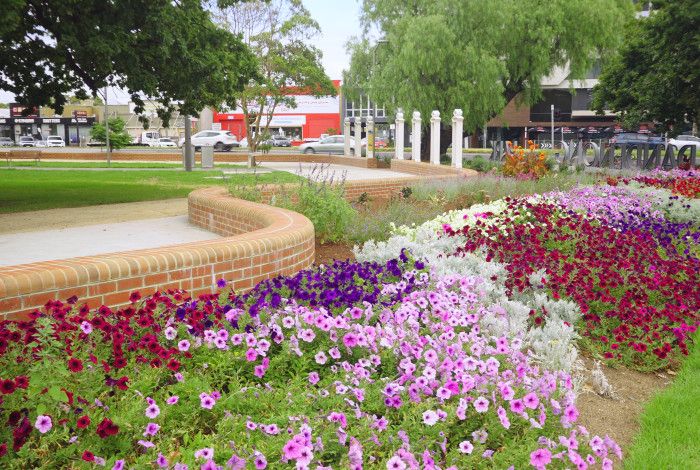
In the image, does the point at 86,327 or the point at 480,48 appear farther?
the point at 480,48

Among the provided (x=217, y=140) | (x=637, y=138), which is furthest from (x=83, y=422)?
(x=217, y=140)

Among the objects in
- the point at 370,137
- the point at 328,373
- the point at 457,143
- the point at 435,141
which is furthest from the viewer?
the point at 370,137

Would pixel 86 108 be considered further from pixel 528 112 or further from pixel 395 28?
pixel 395 28

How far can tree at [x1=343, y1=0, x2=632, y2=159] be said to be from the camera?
27000 mm

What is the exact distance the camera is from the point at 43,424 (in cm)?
244

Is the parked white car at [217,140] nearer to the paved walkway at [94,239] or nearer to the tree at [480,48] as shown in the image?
the tree at [480,48]

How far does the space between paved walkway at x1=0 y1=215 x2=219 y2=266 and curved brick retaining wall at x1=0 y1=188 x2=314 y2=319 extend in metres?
1.58

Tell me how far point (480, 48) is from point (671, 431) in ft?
83.9

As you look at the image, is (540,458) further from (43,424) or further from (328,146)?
(328,146)

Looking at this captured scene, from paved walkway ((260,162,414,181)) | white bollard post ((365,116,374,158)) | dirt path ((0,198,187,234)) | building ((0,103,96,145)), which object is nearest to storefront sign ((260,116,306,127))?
building ((0,103,96,145))

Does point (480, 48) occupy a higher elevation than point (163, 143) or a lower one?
higher

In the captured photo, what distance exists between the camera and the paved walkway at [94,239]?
6785 mm

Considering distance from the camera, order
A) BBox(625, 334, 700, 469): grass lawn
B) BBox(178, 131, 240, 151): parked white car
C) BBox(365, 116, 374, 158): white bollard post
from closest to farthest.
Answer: BBox(625, 334, 700, 469): grass lawn → BBox(365, 116, 374, 158): white bollard post → BBox(178, 131, 240, 151): parked white car

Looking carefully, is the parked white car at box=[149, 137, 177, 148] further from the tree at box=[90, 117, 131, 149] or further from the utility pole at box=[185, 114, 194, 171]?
the utility pole at box=[185, 114, 194, 171]
